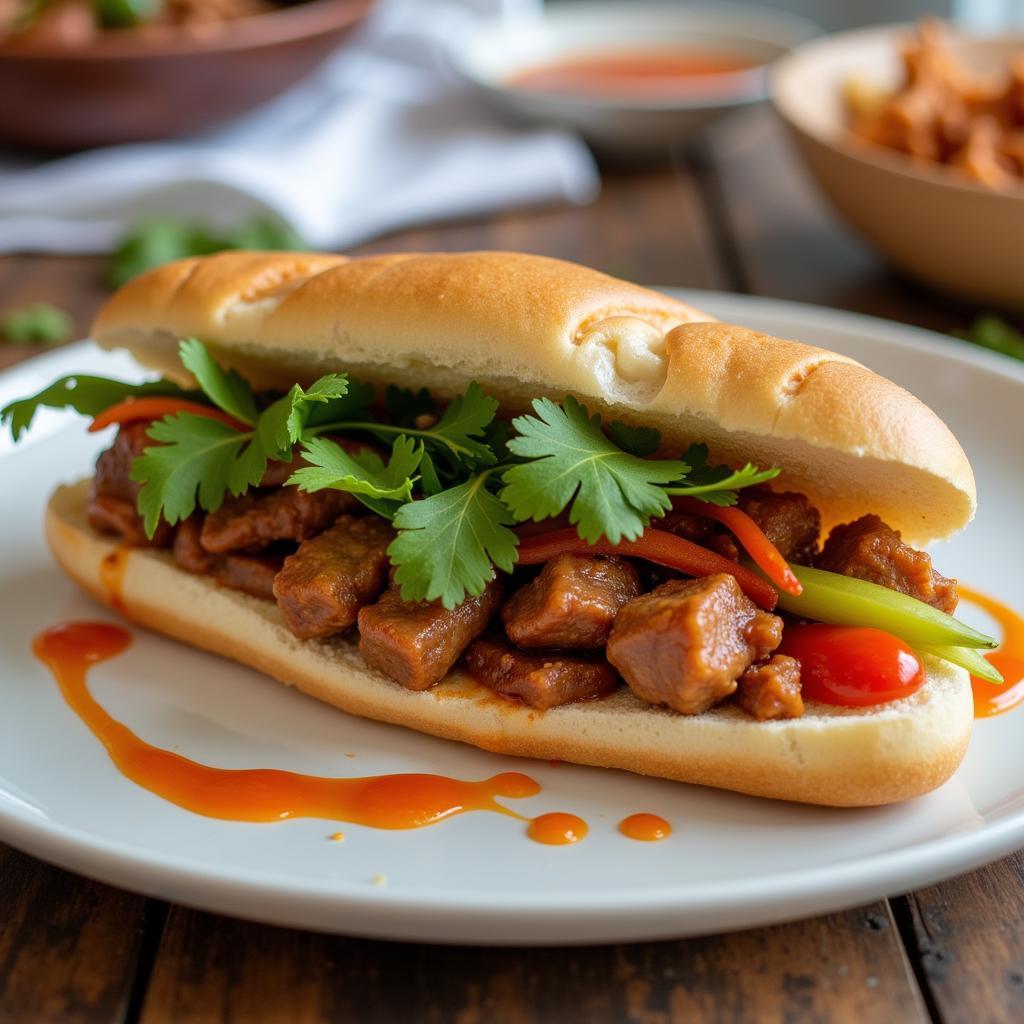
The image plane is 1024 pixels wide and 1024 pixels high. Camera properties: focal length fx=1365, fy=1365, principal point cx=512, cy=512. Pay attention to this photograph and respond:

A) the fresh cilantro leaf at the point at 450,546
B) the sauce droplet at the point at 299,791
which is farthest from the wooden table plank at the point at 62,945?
the fresh cilantro leaf at the point at 450,546

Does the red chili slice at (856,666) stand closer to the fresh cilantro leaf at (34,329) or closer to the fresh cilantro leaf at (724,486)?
the fresh cilantro leaf at (724,486)

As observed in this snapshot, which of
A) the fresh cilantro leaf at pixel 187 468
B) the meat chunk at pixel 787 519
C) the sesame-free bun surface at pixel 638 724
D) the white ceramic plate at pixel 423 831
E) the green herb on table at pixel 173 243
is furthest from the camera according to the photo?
the green herb on table at pixel 173 243

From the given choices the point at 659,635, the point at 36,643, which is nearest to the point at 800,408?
the point at 659,635

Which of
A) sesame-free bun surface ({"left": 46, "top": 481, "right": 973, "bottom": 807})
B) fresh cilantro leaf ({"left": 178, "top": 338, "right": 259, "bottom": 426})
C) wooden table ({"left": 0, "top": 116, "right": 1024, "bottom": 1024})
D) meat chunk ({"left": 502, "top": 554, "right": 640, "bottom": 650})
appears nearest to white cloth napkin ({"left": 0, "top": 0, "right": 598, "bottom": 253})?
fresh cilantro leaf ({"left": 178, "top": 338, "right": 259, "bottom": 426})

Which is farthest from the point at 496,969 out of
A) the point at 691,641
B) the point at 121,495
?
the point at 121,495

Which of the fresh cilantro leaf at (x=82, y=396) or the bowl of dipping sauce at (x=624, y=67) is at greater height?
the fresh cilantro leaf at (x=82, y=396)

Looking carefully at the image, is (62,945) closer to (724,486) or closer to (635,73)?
(724,486)

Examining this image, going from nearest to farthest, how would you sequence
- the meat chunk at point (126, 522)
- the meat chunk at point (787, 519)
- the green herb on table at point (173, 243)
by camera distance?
1. the meat chunk at point (787, 519)
2. the meat chunk at point (126, 522)
3. the green herb on table at point (173, 243)
